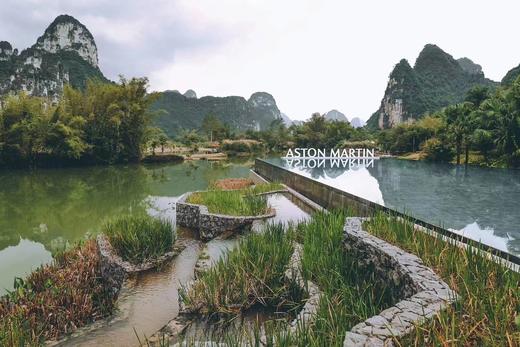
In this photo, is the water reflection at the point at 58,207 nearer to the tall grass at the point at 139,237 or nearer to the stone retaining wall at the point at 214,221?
the tall grass at the point at 139,237

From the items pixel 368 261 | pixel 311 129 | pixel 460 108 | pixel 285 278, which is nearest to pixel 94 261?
pixel 285 278

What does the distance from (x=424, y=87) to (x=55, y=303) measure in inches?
3999

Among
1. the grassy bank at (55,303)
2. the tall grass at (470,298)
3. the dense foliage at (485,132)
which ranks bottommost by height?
the grassy bank at (55,303)

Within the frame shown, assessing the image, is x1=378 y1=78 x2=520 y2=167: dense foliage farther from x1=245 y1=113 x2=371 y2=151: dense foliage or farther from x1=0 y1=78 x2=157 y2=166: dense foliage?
x1=0 y1=78 x2=157 y2=166: dense foliage

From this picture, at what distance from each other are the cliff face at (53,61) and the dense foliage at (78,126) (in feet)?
84.0

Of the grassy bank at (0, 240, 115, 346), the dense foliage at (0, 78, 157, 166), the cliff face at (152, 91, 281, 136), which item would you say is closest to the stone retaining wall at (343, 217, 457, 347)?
the grassy bank at (0, 240, 115, 346)

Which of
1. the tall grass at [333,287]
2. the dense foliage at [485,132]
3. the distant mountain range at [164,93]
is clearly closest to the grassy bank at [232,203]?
the tall grass at [333,287]

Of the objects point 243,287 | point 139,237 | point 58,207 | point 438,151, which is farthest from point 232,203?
point 438,151

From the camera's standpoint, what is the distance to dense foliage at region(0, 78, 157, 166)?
25.3m

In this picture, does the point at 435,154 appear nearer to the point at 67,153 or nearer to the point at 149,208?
the point at 149,208

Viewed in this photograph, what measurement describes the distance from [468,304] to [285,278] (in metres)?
2.12

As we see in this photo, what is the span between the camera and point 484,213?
28.6 feet

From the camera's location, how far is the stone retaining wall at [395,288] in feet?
7.79

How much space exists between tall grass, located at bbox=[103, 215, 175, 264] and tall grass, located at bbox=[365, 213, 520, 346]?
383 cm
